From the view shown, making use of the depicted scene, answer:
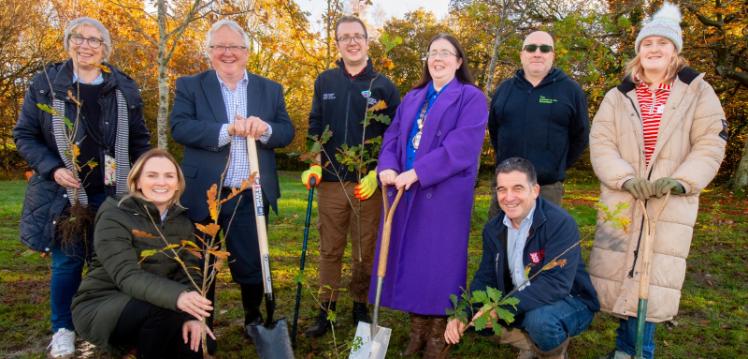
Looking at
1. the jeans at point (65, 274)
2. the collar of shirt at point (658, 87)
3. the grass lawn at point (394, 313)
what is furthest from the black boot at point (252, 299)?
the collar of shirt at point (658, 87)

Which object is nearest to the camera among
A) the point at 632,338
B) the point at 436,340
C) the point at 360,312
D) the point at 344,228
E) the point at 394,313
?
the point at 632,338

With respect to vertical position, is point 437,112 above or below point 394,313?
above

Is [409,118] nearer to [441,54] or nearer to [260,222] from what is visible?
[441,54]

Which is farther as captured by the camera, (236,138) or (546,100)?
(546,100)

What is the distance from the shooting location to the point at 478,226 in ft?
27.9

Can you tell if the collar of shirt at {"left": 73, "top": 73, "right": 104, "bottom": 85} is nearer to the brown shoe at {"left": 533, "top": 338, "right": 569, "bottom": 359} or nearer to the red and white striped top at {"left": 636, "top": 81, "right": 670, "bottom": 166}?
the brown shoe at {"left": 533, "top": 338, "right": 569, "bottom": 359}

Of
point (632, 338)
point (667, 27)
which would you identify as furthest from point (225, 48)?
point (632, 338)

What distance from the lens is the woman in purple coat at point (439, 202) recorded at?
331 cm

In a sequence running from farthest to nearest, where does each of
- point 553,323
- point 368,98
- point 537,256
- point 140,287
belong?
point 368,98
point 537,256
point 553,323
point 140,287

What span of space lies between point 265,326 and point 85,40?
7.11 ft

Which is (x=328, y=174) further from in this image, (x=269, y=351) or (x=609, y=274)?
(x=609, y=274)

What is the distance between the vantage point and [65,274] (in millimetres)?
3430

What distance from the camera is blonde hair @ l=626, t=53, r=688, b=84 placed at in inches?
125

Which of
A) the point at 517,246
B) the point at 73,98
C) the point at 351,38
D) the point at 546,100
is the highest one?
the point at 351,38
